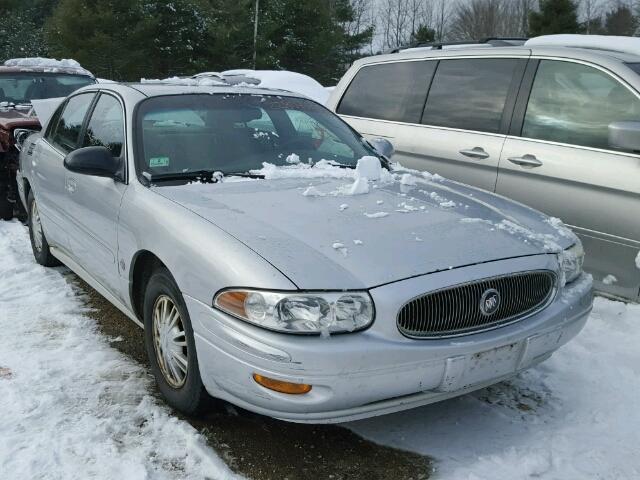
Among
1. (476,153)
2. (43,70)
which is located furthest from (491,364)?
(43,70)

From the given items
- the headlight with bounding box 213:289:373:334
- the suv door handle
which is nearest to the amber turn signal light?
the headlight with bounding box 213:289:373:334

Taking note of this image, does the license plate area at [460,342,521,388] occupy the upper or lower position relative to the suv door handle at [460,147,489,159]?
lower

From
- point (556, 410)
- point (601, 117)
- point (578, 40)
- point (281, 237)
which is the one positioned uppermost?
point (578, 40)

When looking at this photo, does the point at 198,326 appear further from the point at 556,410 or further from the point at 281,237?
the point at 556,410

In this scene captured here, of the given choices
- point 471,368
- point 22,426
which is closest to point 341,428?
point 471,368

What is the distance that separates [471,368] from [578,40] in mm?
3446

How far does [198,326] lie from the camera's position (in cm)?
274

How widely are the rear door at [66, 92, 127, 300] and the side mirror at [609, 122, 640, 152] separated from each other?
9.61ft

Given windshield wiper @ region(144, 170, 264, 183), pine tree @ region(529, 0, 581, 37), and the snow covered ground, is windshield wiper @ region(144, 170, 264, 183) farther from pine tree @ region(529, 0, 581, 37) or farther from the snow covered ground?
pine tree @ region(529, 0, 581, 37)

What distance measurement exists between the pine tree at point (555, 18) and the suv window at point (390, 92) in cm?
2987

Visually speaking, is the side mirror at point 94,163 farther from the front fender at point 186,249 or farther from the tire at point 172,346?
the tire at point 172,346

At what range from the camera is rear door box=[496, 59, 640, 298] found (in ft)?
13.7

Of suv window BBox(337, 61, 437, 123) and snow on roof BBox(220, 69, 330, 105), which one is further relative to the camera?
snow on roof BBox(220, 69, 330, 105)

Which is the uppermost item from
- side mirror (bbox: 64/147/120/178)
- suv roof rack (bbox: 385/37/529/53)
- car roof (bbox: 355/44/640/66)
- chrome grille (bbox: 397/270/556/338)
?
suv roof rack (bbox: 385/37/529/53)
